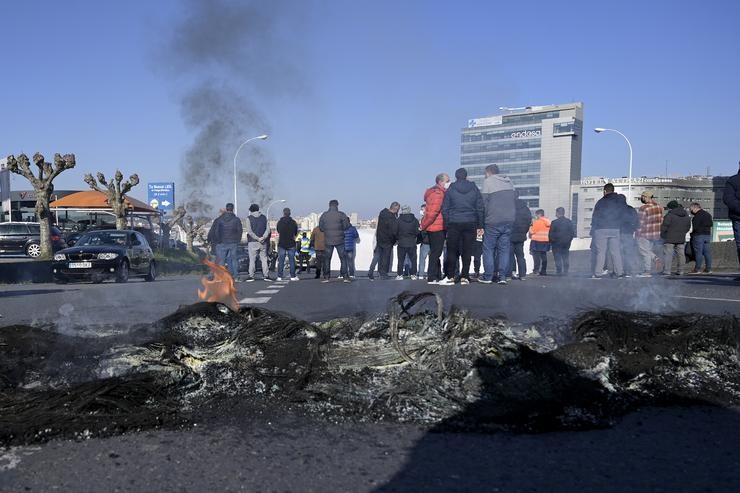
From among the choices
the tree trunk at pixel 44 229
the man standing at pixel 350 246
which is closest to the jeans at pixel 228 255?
the man standing at pixel 350 246

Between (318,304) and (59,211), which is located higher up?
(59,211)

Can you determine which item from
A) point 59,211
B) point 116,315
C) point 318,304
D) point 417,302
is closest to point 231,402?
point 417,302

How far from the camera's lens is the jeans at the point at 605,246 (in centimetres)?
1309

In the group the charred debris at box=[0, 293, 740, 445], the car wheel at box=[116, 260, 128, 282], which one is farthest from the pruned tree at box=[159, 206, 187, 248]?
the charred debris at box=[0, 293, 740, 445]

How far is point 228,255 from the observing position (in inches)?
606

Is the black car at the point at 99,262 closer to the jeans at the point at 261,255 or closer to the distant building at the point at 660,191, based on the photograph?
the jeans at the point at 261,255

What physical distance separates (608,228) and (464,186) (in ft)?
12.8

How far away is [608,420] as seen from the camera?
3.43m

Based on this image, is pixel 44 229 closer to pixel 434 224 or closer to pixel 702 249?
pixel 434 224

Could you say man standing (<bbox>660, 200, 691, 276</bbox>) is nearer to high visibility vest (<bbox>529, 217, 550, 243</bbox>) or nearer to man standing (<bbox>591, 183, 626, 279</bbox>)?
man standing (<bbox>591, 183, 626, 279</bbox>)

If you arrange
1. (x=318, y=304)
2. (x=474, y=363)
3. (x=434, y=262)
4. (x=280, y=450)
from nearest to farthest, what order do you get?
(x=280, y=450) < (x=474, y=363) < (x=318, y=304) < (x=434, y=262)

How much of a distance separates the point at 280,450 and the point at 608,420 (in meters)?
1.75

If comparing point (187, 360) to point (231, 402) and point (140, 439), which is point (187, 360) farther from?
point (140, 439)

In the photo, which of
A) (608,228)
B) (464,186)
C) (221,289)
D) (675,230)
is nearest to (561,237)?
(608,228)
